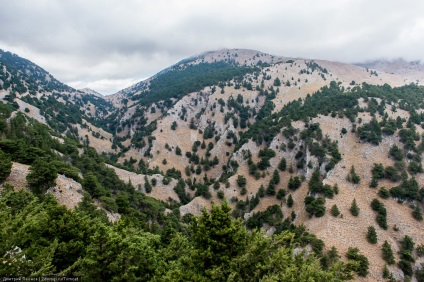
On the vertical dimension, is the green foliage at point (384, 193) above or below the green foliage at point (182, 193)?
above

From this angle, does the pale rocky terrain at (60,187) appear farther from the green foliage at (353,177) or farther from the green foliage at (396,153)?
the green foliage at (396,153)

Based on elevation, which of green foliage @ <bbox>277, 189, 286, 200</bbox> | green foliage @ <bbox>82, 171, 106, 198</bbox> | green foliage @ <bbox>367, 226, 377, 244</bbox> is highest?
green foliage @ <bbox>82, 171, 106, 198</bbox>

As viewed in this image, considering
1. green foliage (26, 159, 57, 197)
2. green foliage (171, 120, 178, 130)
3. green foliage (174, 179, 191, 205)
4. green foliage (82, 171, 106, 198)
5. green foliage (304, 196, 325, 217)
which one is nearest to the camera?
green foliage (26, 159, 57, 197)

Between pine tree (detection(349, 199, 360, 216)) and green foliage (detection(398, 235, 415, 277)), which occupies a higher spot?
pine tree (detection(349, 199, 360, 216))

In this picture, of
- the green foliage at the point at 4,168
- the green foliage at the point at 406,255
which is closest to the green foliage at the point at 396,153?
the green foliage at the point at 406,255

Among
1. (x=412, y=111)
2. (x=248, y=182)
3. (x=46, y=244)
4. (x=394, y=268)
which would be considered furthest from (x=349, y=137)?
(x=46, y=244)

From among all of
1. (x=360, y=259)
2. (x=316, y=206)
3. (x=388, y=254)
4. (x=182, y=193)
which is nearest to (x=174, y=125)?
(x=182, y=193)

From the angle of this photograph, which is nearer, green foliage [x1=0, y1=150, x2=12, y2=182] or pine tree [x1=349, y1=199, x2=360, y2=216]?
green foliage [x1=0, y1=150, x2=12, y2=182]

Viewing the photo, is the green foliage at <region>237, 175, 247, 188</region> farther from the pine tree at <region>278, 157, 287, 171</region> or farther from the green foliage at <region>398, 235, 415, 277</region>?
the green foliage at <region>398, 235, 415, 277</region>

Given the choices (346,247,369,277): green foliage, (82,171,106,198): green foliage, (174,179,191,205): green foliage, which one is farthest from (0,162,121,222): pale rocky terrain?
(174,179,191,205): green foliage

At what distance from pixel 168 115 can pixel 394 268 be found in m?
147

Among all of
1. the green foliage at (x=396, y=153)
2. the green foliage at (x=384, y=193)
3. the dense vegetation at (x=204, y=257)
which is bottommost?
the green foliage at (x=384, y=193)

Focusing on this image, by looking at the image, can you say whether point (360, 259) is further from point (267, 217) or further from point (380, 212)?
point (267, 217)

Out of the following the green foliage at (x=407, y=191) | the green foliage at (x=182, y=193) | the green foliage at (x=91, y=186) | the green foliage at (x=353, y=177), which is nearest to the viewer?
the green foliage at (x=91, y=186)
